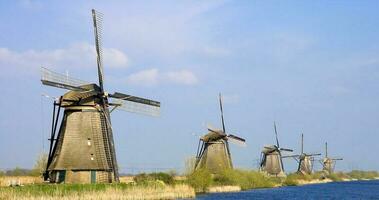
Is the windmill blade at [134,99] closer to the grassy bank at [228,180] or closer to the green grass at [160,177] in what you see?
the green grass at [160,177]

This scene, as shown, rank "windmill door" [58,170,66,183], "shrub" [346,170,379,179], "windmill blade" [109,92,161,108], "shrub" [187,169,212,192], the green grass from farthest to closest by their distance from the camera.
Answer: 1. "shrub" [346,170,379,179]
2. "shrub" [187,169,212,192]
3. the green grass
4. "windmill blade" [109,92,161,108]
5. "windmill door" [58,170,66,183]

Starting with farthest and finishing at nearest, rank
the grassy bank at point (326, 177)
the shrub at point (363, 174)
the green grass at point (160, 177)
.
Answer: the shrub at point (363, 174)
the grassy bank at point (326, 177)
the green grass at point (160, 177)

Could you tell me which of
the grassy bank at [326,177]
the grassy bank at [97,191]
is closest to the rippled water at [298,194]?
the grassy bank at [97,191]

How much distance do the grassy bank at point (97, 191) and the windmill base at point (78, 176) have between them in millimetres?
2531

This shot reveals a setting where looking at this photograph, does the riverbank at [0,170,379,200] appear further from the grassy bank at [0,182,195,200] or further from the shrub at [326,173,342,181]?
the shrub at [326,173,342,181]

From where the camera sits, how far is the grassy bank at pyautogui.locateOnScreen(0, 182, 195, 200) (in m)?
27.3

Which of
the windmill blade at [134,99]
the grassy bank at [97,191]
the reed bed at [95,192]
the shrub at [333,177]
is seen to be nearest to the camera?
the reed bed at [95,192]

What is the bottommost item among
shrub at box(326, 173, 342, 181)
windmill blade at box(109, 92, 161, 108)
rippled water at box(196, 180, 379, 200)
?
rippled water at box(196, 180, 379, 200)

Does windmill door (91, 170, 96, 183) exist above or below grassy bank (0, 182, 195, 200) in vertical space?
above

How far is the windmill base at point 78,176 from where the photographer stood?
35.3 m

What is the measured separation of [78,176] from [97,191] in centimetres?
460

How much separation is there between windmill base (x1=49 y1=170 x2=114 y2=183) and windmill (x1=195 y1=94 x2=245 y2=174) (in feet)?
75.0

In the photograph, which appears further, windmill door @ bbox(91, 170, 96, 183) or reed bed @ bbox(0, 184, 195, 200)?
windmill door @ bbox(91, 170, 96, 183)

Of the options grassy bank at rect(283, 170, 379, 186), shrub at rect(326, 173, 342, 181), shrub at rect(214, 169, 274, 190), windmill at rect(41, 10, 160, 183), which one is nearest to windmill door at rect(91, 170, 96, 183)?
windmill at rect(41, 10, 160, 183)
